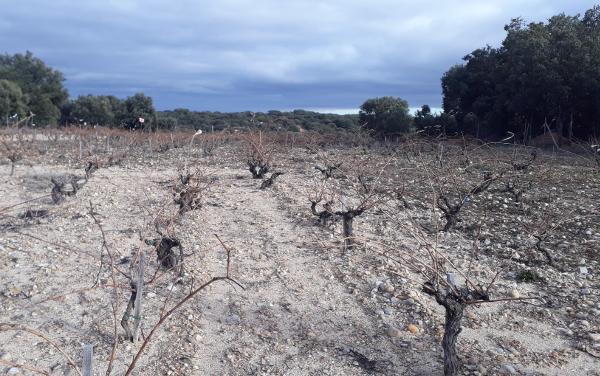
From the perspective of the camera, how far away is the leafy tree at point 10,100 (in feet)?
91.7

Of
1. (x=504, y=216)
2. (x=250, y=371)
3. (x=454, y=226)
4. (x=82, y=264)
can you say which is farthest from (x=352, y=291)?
(x=504, y=216)

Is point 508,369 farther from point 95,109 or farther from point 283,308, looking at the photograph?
point 95,109

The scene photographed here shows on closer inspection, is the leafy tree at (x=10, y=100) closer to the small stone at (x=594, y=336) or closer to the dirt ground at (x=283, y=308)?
the dirt ground at (x=283, y=308)

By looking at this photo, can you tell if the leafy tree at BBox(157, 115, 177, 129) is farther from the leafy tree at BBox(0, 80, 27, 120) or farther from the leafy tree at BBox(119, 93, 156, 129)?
the leafy tree at BBox(0, 80, 27, 120)

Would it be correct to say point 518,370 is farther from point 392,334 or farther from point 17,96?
point 17,96

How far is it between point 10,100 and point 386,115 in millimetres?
20028

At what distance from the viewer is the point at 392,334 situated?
→ 3.95 m

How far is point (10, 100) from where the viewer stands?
28.8m

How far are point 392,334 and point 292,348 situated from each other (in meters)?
0.76

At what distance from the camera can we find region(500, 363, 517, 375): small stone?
11.4 ft

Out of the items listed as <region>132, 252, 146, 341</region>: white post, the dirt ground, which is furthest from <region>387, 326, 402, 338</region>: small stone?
<region>132, 252, 146, 341</region>: white post

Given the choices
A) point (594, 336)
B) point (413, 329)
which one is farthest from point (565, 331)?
point (413, 329)

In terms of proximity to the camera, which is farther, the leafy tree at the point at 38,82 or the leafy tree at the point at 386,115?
the leafy tree at the point at 38,82

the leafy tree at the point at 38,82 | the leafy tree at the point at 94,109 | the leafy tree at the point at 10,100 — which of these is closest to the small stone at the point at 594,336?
the leafy tree at the point at 10,100
